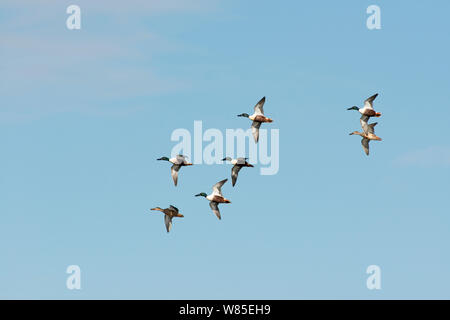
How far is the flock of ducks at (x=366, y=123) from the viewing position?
157125 millimetres

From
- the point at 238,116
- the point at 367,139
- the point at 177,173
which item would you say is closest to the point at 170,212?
the point at 177,173

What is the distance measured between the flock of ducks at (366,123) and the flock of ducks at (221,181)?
13.2 metres

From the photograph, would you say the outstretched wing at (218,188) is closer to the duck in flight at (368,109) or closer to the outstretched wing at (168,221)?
the outstretched wing at (168,221)

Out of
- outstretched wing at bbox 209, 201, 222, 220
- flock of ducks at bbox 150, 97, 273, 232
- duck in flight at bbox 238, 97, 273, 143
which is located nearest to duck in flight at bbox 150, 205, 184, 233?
flock of ducks at bbox 150, 97, 273, 232

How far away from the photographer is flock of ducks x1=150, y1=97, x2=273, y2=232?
493ft

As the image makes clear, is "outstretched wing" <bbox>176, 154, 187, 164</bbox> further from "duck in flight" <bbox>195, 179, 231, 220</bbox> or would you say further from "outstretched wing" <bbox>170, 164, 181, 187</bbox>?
"duck in flight" <bbox>195, 179, 231, 220</bbox>

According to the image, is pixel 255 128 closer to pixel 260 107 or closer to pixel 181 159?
pixel 260 107

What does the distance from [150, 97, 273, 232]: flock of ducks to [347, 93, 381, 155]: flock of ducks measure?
13.2 m

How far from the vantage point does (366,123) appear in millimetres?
159125

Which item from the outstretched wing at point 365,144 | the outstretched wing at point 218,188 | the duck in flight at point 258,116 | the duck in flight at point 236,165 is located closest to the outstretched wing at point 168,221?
the outstretched wing at point 218,188
